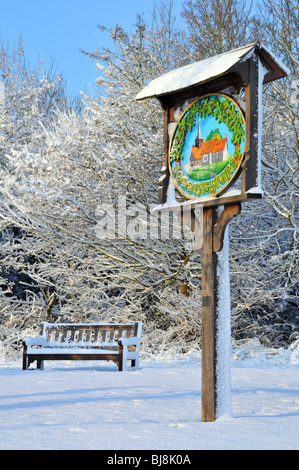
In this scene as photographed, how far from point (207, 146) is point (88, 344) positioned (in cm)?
531

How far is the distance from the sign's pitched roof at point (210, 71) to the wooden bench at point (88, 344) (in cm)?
443

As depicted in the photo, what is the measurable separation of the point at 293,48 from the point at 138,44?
129 inches

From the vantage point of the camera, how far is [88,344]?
9266 mm

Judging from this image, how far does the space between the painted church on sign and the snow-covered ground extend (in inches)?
86.1

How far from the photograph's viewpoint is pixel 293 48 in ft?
35.3

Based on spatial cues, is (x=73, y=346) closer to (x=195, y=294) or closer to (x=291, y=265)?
(x=195, y=294)

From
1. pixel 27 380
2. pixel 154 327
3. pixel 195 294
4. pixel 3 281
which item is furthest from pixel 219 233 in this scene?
pixel 3 281

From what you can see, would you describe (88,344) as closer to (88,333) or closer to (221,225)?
(88,333)

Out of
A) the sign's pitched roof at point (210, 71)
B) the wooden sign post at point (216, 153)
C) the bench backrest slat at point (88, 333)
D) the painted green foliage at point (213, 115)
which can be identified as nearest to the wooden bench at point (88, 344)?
the bench backrest slat at point (88, 333)

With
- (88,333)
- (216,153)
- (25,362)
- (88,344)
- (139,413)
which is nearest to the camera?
(139,413)

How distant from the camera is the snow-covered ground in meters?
3.54

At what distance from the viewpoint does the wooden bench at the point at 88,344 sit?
338 inches

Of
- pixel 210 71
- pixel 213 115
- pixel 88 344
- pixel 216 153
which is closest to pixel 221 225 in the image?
pixel 216 153

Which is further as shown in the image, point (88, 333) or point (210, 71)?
point (88, 333)
